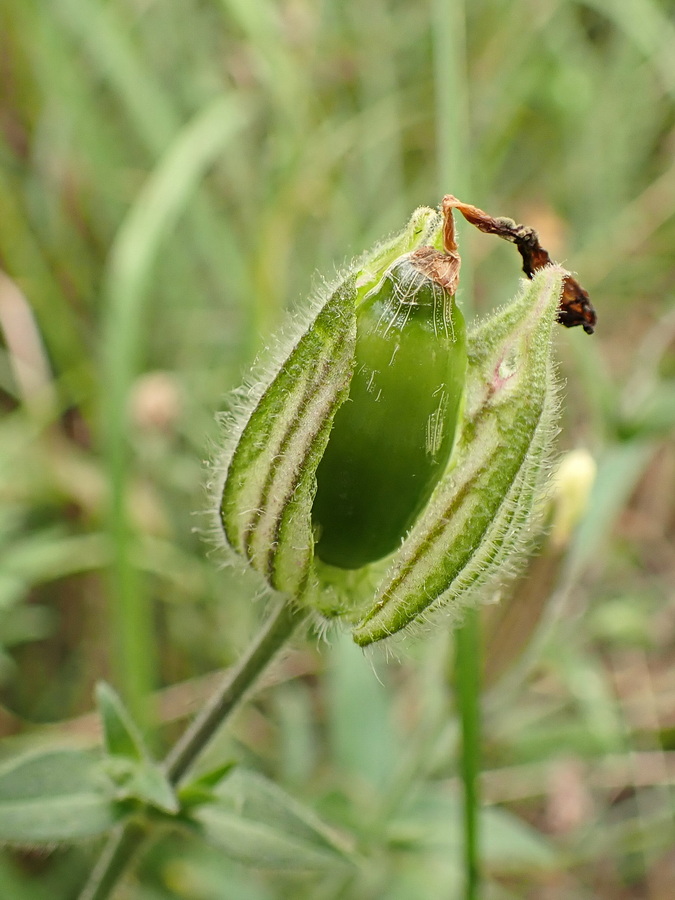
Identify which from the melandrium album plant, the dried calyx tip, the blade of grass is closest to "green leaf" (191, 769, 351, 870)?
the melandrium album plant

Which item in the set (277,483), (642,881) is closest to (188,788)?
(277,483)

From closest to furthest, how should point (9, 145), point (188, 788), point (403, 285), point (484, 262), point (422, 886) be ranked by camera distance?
point (403, 285)
point (188, 788)
point (422, 886)
point (9, 145)
point (484, 262)

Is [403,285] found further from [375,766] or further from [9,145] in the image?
[9,145]

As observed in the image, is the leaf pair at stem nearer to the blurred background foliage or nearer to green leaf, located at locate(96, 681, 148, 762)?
green leaf, located at locate(96, 681, 148, 762)

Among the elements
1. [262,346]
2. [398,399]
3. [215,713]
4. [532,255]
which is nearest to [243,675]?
[215,713]

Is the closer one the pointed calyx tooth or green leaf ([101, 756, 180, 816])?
the pointed calyx tooth

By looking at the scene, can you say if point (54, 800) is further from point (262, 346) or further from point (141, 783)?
point (262, 346)
